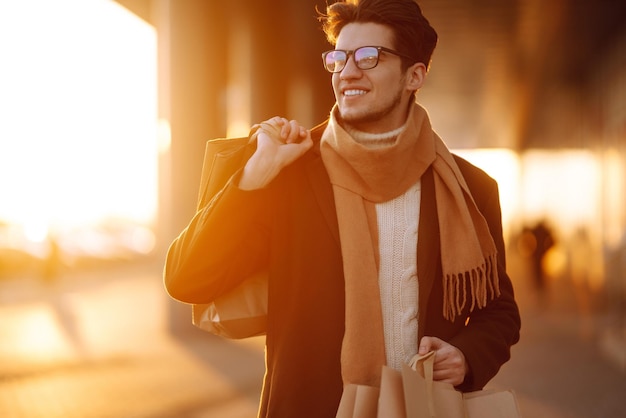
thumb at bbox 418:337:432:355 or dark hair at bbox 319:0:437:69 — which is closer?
thumb at bbox 418:337:432:355

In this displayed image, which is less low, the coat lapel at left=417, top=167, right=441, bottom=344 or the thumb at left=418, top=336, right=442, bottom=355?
the coat lapel at left=417, top=167, right=441, bottom=344

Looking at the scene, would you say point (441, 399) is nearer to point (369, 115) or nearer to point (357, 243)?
point (357, 243)

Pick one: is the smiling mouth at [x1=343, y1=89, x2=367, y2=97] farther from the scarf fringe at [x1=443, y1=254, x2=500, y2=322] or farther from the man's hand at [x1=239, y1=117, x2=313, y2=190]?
the scarf fringe at [x1=443, y1=254, x2=500, y2=322]

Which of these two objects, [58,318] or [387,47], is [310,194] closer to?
[387,47]

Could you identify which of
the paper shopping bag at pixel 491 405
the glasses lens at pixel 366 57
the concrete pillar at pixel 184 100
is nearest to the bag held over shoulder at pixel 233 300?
the glasses lens at pixel 366 57

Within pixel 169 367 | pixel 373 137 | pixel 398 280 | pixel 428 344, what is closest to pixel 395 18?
pixel 373 137

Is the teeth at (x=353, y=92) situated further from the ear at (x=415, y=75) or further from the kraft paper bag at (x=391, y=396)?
the kraft paper bag at (x=391, y=396)

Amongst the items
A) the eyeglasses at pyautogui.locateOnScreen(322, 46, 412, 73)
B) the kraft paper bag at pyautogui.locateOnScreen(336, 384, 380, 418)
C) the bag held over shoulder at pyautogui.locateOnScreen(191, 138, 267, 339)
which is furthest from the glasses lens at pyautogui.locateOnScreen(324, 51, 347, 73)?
the kraft paper bag at pyautogui.locateOnScreen(336, 384, 380, 418)

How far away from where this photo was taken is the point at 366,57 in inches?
99.4

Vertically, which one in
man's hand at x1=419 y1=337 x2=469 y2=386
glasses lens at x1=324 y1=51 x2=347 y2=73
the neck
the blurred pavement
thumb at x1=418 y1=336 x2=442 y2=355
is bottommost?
the blurred pavement

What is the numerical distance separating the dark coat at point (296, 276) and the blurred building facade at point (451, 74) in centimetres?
919

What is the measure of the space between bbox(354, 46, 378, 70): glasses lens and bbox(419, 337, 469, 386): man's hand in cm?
82

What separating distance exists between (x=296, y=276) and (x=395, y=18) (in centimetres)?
84

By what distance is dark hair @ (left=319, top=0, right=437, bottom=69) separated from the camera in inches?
101
